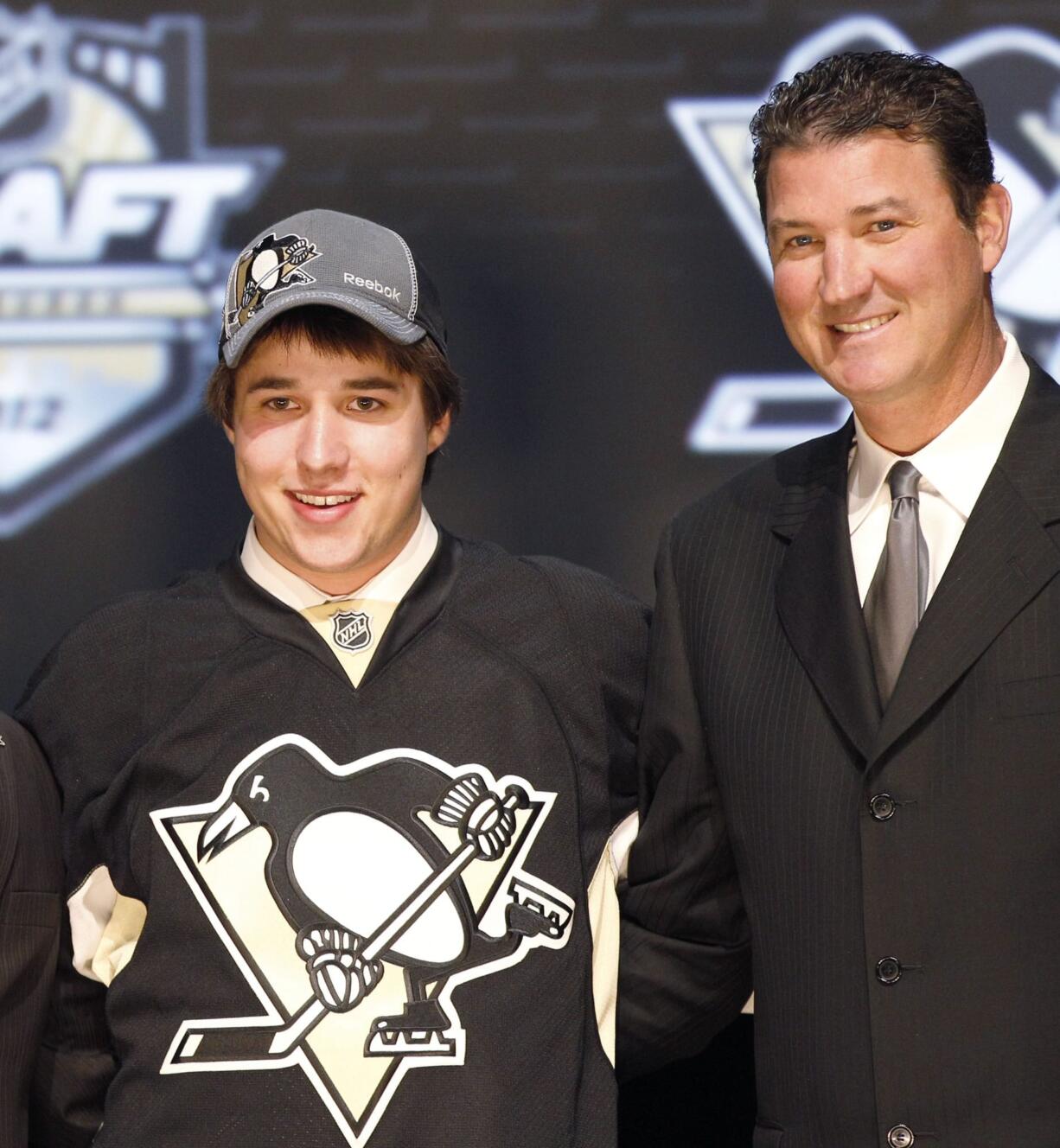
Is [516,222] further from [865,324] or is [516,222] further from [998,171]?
[865,324]

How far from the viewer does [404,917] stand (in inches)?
78.4

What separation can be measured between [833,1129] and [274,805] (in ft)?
2.37

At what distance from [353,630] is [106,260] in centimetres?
122

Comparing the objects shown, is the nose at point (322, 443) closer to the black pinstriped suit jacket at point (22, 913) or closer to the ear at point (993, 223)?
the black pinstriped suit jacket at point (22, 913)

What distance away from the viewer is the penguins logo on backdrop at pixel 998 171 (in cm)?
295

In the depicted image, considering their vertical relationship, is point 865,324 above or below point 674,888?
above

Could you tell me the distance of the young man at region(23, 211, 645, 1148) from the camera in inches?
77.2

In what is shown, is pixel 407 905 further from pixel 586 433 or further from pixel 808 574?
pixel 586 433

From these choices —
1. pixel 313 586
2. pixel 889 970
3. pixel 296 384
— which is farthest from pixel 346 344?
pixel 889 970

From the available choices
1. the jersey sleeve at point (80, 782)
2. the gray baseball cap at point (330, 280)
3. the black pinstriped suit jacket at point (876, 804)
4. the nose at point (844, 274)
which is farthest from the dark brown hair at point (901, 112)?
the jersey sleeve at point (80, 782)

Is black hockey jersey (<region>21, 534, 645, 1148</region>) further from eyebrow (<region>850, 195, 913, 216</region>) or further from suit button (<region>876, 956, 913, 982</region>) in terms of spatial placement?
eyebrow (<region>850, 195, 913, 216</region>)

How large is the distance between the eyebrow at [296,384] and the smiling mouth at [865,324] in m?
0.56

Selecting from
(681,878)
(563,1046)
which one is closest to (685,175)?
(681,878)

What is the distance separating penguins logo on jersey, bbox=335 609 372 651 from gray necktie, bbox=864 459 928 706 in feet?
1.97
